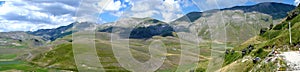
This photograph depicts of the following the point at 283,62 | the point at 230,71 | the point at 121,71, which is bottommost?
the point at 121,71

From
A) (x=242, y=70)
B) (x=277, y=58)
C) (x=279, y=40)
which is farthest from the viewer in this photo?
(x=279, y=40)

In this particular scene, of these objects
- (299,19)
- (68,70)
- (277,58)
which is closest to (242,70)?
(277,58)

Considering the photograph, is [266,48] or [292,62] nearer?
[292,62]

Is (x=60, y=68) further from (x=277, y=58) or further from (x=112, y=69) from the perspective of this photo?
(x=277, y=58)

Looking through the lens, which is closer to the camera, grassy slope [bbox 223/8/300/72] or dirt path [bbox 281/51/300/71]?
dirt path [bbox 281/51/300/71]

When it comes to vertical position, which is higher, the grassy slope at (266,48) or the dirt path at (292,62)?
the dirt path at (292,62)

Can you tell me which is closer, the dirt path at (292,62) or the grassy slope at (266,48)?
the dirt path at (292,62)

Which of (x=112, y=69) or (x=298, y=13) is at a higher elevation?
(x=298, y=13)

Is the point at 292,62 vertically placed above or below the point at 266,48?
above

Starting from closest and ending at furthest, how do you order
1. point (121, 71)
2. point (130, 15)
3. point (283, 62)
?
point (130, 15)
point (283, 62)
point (121, 71)

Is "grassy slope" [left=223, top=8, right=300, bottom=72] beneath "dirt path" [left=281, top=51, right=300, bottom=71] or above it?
beneath

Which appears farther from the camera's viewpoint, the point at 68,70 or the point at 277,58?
the point at 68,70
